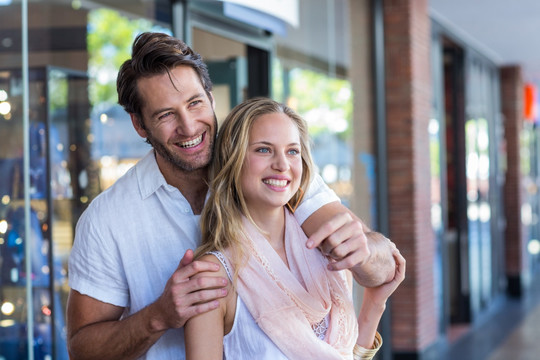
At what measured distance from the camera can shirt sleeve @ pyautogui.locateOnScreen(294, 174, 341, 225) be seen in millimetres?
1884

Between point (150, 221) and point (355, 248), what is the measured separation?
512mm

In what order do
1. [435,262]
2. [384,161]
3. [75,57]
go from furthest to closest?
[435,262] → [384,161] → [75,57]

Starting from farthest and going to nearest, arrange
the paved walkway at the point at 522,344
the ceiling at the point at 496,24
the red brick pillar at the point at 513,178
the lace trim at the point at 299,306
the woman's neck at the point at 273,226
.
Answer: the red brick pillar at the point at 513,178
the ceiling at the point at 496,24
the paved walkway at the point at 522,344
the woman's neck at the point at 273,226
the lace trim at the point at 299,306

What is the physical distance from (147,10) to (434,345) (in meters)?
4.23

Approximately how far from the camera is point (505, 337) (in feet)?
25.1

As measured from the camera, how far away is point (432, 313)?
6.45 metres

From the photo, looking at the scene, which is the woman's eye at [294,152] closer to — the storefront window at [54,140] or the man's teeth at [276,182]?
the man's teeth at [276,182]

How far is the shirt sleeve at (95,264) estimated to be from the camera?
5.76 ft

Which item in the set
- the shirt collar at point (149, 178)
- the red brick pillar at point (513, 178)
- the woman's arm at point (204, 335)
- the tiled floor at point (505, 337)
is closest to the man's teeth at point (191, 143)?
the shirt collar at point (149, 178)

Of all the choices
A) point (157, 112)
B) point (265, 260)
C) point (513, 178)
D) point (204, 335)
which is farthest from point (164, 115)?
point (513, 178)

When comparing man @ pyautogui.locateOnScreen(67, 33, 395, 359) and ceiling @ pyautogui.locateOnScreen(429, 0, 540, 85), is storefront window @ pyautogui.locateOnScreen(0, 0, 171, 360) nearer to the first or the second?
man @ pyautogui.locateOnScreen(67, 33, 395, 359)

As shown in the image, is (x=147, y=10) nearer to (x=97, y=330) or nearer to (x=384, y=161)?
(x=97, y=330)

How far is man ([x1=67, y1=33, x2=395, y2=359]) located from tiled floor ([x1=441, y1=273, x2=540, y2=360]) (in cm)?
519

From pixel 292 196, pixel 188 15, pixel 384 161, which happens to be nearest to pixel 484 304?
pixel 384 161
